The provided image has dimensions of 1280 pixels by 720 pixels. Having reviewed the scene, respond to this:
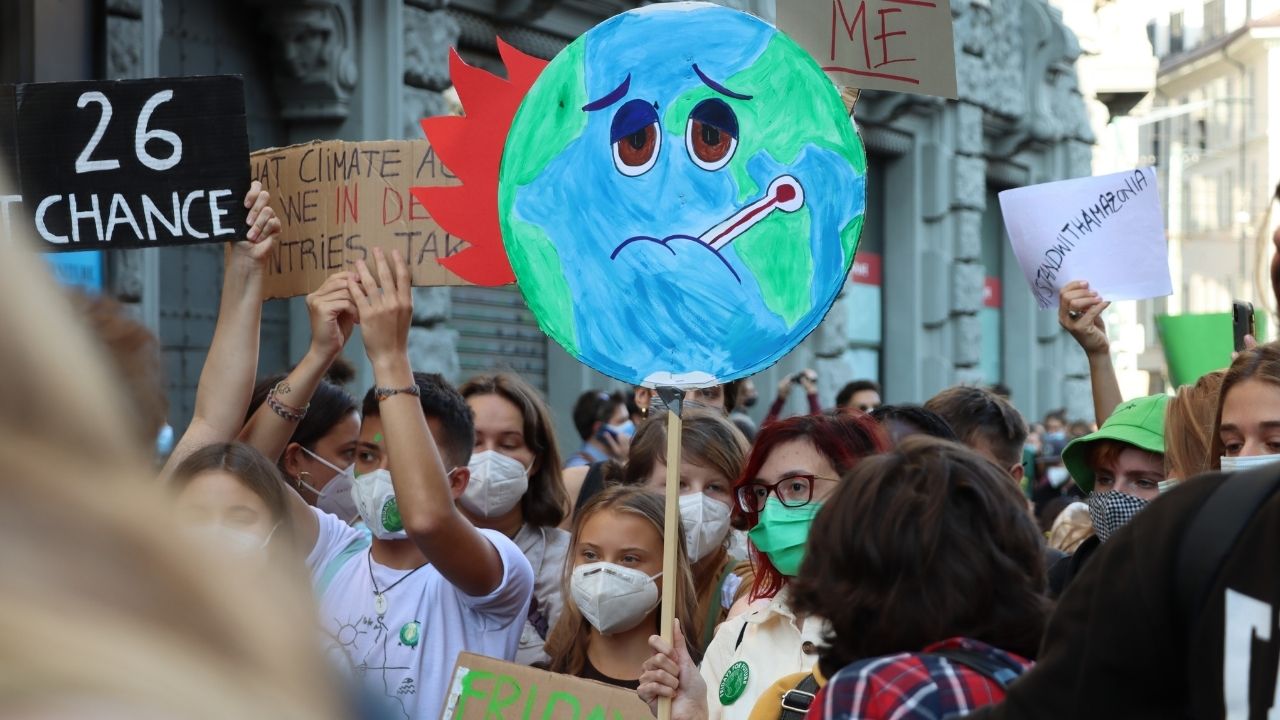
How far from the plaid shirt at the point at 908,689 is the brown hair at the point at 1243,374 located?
1411 millimetres

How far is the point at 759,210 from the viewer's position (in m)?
2.88

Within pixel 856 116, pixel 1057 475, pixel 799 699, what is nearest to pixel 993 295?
pixel 856 116

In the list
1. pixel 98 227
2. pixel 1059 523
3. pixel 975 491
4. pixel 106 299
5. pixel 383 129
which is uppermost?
pixel 383 129

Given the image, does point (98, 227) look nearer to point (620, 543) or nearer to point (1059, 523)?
point (620, 543)

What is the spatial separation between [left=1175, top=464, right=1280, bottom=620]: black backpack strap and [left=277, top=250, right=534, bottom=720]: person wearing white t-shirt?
1.95m

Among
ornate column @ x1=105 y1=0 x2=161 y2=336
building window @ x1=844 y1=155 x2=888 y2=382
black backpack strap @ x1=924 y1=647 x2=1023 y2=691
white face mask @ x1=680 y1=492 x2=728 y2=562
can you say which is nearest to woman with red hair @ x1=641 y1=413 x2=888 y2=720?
white face mask @ x1=680 y1=492 x2=728 y2=562

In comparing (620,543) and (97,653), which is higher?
(97,653)

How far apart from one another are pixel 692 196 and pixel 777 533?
2.25 feet

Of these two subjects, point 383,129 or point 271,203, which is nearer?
point 271,203

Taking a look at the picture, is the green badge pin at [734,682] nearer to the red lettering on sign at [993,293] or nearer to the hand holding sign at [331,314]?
the hand holding sign at [331,314]

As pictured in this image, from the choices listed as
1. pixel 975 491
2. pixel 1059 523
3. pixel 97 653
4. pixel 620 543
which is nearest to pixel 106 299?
pixel 97 653

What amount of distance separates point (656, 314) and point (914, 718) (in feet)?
4.25

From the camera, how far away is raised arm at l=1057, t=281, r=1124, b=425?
14.3ft

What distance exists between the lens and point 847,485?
198cm
